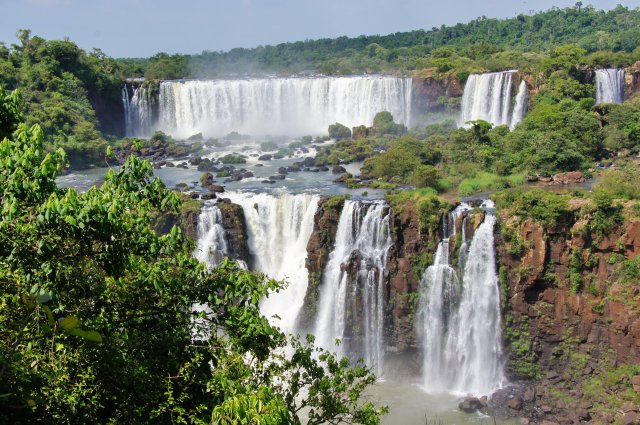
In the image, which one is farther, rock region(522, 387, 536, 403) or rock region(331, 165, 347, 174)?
rock region(331, 165, 347, 174)

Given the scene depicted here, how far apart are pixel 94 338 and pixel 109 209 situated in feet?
7.09

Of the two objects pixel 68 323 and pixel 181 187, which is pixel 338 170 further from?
pixel 68 323

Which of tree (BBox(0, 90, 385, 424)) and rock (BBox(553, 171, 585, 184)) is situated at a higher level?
tree (BBox(0, 90, 385, 424))

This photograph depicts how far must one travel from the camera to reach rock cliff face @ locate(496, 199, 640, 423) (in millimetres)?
20406

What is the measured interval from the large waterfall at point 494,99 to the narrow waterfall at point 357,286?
63.1ft

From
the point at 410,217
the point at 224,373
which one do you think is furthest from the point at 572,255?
the point at 224,373

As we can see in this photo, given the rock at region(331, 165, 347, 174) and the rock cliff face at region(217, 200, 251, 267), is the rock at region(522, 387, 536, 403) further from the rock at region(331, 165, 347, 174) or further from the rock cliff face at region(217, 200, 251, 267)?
the rock at region(331, 165, 347, 174)

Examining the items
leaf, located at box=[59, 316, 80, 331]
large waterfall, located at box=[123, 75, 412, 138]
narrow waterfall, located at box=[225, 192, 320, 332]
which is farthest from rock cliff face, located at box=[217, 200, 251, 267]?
large waterfall, located at box=[123, 75, 412, 138]

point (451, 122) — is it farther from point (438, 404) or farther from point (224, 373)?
point (224, 373)

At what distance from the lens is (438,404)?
20.9 metres

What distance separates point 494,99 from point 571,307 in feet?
75.1

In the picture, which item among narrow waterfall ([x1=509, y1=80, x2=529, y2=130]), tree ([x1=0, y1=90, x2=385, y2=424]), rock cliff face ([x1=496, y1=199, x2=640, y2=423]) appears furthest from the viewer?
narrow waterfall ([x1=509, y1=80, x2=529, y2=130])

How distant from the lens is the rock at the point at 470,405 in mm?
20047

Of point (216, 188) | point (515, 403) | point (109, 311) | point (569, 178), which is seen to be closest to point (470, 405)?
point (515, 403)
